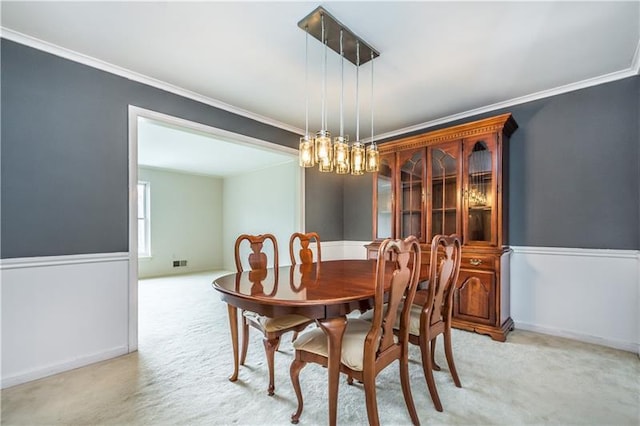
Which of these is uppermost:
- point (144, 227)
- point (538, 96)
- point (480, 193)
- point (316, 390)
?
point (538, 96)

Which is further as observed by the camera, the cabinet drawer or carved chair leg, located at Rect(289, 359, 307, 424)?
the cabinet drawer

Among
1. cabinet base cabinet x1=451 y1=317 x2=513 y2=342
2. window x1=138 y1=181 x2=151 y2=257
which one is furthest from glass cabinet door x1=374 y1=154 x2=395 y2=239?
window x1=138 y1=181 x2=151 y2=257

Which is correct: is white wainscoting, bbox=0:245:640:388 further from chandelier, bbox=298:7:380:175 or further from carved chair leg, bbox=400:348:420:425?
carved chair leg, bbox=400:348:420:425

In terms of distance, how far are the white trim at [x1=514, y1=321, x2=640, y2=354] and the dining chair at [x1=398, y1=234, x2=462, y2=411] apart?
159 centimetres

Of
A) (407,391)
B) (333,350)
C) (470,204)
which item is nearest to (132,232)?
(333,350)

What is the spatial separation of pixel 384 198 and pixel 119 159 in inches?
113

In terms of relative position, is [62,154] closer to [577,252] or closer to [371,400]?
[371,400]

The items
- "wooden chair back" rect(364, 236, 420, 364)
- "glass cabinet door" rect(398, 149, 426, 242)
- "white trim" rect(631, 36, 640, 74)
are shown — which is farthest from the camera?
"glass cabinet door" rect(398, 149, 426, 242)

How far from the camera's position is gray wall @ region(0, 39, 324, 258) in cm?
207

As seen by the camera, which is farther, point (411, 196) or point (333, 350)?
point (411, 196)

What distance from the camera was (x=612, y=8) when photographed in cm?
180

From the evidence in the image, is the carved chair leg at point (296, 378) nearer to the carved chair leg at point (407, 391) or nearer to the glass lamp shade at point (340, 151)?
the carved chair leg at point (407, 391)

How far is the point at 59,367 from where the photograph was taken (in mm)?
2188

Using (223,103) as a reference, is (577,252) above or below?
below
